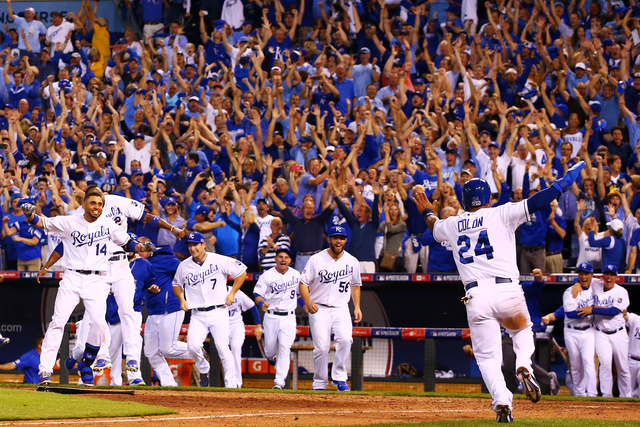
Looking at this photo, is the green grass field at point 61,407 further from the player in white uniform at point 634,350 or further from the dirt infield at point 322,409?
the player in white uniform at point 634,350

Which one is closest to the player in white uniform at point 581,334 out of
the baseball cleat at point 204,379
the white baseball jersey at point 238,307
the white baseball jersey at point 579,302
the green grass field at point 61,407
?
the white baseball jersey at point 579,302

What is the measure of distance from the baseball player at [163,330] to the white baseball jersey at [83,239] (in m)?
1.88

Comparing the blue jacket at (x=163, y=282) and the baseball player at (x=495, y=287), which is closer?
the baseball player at (x=495, y=287)

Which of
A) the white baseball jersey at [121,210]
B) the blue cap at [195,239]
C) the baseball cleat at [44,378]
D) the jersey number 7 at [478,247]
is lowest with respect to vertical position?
the baseball cleat at [44,378]

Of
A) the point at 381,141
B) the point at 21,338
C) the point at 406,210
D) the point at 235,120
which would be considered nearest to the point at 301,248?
the point at 406,210

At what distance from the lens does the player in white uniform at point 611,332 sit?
39.3 ft

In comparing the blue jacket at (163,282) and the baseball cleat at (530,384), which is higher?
the blue jacket at (163,282)

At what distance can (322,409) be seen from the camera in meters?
8.58

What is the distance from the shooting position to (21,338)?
49.5ft

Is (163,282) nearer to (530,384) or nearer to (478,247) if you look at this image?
(478,247)

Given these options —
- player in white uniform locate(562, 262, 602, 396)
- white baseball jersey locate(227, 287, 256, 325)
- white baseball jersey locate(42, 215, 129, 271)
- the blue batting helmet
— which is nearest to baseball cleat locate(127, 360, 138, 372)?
white baseball jersey locate(42, 215, 129, 271)

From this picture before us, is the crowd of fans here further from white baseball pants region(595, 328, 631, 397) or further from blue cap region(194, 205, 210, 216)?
white baseball pants region(595, 328, 631, 397)

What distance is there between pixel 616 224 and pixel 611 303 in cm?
109

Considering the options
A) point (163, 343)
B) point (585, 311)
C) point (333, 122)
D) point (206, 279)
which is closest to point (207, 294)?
point (206, 279)
